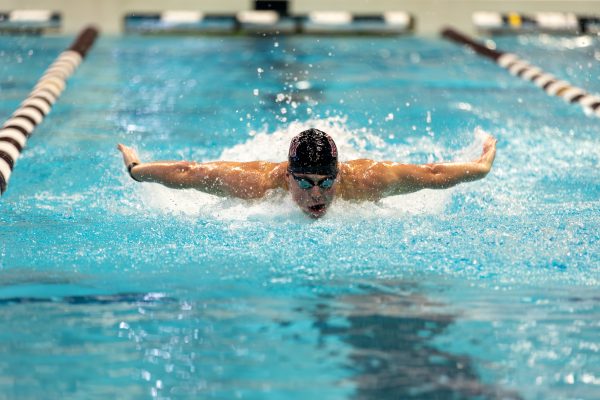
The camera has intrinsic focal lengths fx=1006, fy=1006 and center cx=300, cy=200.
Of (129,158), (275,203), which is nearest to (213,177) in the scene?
(275,203)

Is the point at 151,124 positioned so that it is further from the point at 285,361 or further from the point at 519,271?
the point at 285,361

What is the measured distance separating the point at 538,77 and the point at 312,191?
4263 mm

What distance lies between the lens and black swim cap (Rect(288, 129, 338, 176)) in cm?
377

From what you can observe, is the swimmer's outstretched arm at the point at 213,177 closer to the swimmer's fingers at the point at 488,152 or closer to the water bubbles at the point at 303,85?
the swimmer's fingers at the point at 488,152

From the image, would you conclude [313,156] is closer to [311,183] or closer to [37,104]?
[311,183]

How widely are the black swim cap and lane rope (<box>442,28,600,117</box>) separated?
10.5 ft

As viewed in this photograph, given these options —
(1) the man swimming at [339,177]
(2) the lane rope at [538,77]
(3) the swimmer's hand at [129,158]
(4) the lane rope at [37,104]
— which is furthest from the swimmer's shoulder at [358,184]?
(2) the lane rope at [538,77]

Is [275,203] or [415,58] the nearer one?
[275,203]

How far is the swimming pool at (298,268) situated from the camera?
2713 millimetres

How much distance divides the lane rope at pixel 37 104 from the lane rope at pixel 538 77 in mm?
3496

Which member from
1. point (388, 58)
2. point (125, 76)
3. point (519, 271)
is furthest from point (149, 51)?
point (519, 271)

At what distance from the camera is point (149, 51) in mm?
9016

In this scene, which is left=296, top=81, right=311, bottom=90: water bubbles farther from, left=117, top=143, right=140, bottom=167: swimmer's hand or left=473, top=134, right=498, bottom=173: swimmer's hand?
left=117, top=143, right=140, bottom=167: swimmer's hand

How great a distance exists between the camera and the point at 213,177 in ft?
13.3
